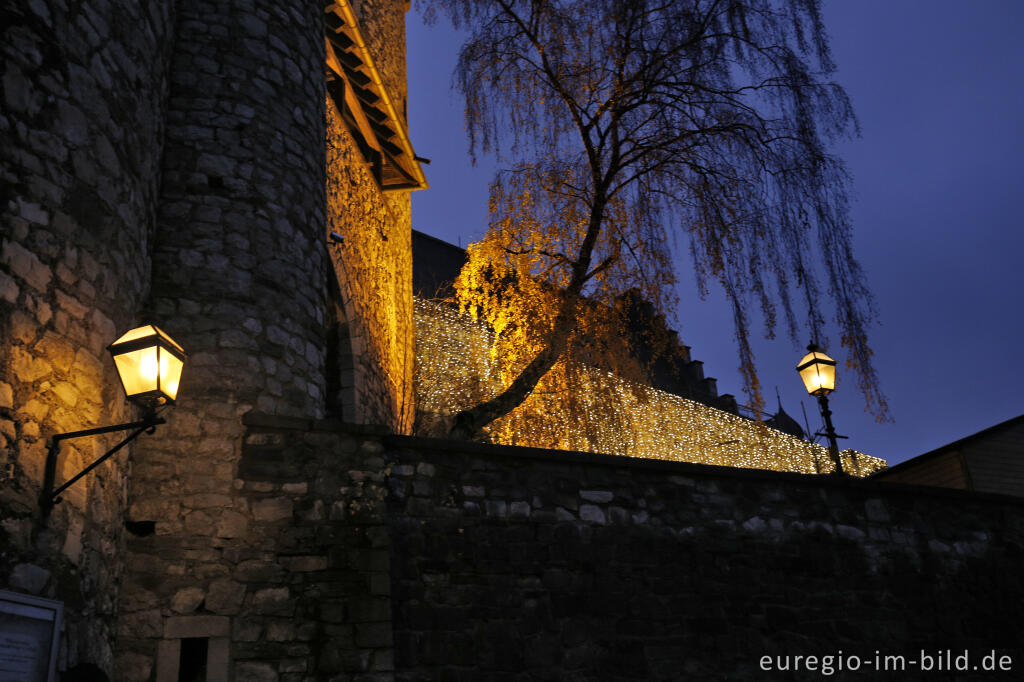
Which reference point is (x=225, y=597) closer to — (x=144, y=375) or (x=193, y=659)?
(x=193, y=659)

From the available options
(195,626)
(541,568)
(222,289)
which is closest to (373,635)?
(195,626)

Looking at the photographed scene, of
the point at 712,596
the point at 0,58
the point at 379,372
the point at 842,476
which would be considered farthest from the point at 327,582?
the point at 379,372

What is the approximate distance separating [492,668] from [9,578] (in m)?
2.96

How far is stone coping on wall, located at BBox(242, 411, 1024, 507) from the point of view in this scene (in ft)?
19.6

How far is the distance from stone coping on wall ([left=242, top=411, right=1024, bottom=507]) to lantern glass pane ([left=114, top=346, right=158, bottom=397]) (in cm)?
134

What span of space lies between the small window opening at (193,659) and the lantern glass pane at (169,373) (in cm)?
162

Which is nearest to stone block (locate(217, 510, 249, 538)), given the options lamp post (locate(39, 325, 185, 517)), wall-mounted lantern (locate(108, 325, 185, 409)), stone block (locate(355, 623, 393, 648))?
stone block (locate(355, 623, 393, 648))

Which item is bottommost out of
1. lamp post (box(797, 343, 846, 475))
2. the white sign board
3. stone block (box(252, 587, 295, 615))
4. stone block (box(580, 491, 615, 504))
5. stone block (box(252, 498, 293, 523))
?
the white sign board

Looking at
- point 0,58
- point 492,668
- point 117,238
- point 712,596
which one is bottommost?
point 492,668

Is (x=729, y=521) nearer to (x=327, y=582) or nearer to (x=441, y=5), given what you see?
(x=327, y=582)

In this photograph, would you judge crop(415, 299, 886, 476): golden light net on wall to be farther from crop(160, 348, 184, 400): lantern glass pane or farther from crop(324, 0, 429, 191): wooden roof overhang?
crop(160, 348, 184, 400): lantern glass pane

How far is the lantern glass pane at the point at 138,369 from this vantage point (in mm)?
4527

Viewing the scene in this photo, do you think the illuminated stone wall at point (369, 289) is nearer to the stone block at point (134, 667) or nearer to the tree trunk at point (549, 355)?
the tree trunk at point (549, 355)

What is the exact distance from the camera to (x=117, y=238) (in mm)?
5336
